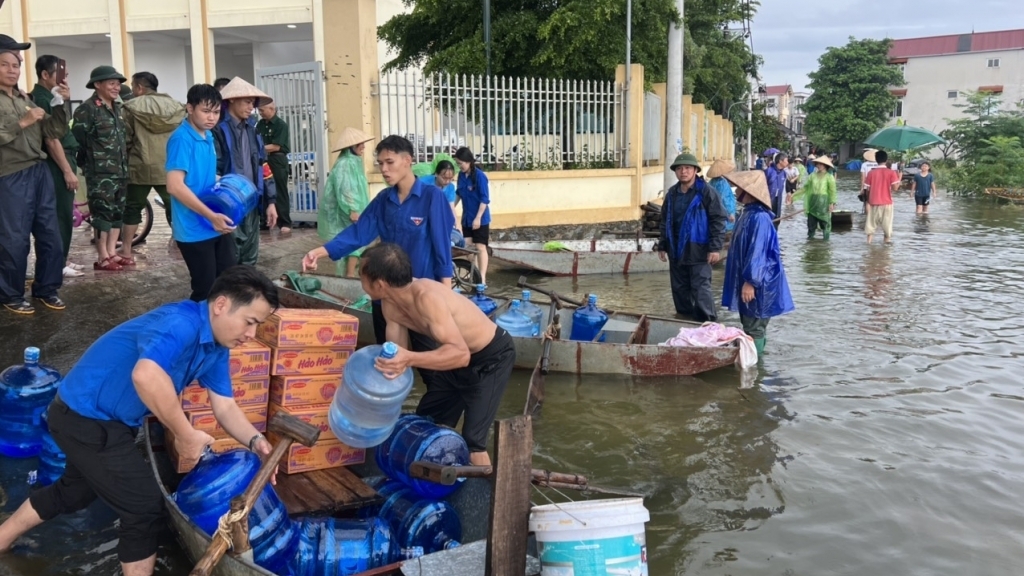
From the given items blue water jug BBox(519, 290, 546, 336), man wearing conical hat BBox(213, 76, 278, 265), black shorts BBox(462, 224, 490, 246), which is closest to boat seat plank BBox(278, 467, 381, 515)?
man wearing conical hat BBox(213, 76, 278, 265)

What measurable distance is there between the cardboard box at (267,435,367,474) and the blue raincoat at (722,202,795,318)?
422 cm

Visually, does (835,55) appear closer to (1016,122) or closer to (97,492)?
(1016,122)

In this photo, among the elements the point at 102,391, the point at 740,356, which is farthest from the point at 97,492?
the point at 740,356

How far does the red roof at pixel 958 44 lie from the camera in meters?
63.5

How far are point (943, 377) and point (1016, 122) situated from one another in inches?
1309

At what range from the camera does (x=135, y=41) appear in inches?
979

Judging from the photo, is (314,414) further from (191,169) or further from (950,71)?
(950,71)

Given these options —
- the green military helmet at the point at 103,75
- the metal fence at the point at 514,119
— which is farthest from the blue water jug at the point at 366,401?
the metal fence at the point at 514,119

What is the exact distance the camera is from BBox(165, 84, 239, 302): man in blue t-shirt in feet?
18.6

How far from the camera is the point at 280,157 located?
39.5ft

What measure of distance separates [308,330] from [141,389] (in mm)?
1480

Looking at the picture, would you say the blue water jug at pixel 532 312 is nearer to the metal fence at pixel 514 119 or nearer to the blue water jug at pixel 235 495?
the blue water jug at pixel 235 495

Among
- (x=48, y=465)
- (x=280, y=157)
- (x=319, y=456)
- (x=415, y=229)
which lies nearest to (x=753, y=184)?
(x=415, y=229)

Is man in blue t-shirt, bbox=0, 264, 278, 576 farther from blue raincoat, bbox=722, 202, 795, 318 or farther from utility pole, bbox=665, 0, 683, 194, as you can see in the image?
utility pole, bbox=665, 0, 683, 194
